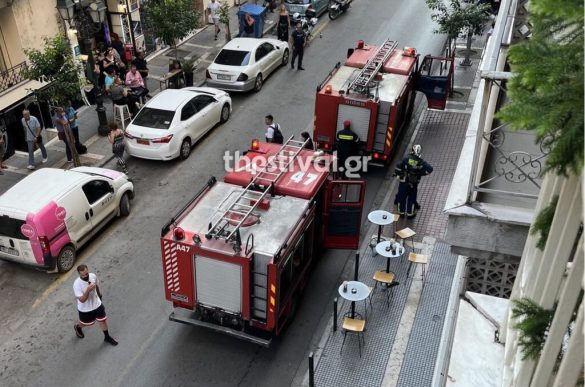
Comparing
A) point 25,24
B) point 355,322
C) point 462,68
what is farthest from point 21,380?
point 462,68

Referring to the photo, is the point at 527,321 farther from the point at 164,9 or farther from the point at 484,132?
the point at 164,9

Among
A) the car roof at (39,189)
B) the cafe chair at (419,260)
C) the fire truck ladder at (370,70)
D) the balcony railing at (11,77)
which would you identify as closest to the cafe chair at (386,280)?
the cafe chair at (419,260)

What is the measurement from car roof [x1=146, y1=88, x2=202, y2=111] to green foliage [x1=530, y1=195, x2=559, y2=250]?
12859 mm

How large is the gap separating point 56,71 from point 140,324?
7546 mm

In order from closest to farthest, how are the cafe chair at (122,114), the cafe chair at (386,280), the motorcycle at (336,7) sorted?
the cafe chair at (386,280), the cafe chair at (122,114), the motorcycle at (336,7)

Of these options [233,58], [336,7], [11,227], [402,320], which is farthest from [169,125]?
[336,7]

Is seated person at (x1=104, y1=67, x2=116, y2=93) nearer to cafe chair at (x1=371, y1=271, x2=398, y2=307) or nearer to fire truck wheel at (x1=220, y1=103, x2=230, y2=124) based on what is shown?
fire truck wheel at (x1=220, y1=103, x2=230, y2=124)

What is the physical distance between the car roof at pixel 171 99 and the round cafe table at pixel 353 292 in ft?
27.0

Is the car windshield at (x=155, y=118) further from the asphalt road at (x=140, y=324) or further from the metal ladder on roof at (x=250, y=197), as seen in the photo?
the metal ladder on roof at (x=250, y=197)

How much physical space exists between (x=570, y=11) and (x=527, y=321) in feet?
7.78

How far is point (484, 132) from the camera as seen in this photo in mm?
6781

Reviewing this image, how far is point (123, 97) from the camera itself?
18250 millimetres

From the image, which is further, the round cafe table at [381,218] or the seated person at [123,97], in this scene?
the seated person at [123,97]

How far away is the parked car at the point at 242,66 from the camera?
20.2 m
